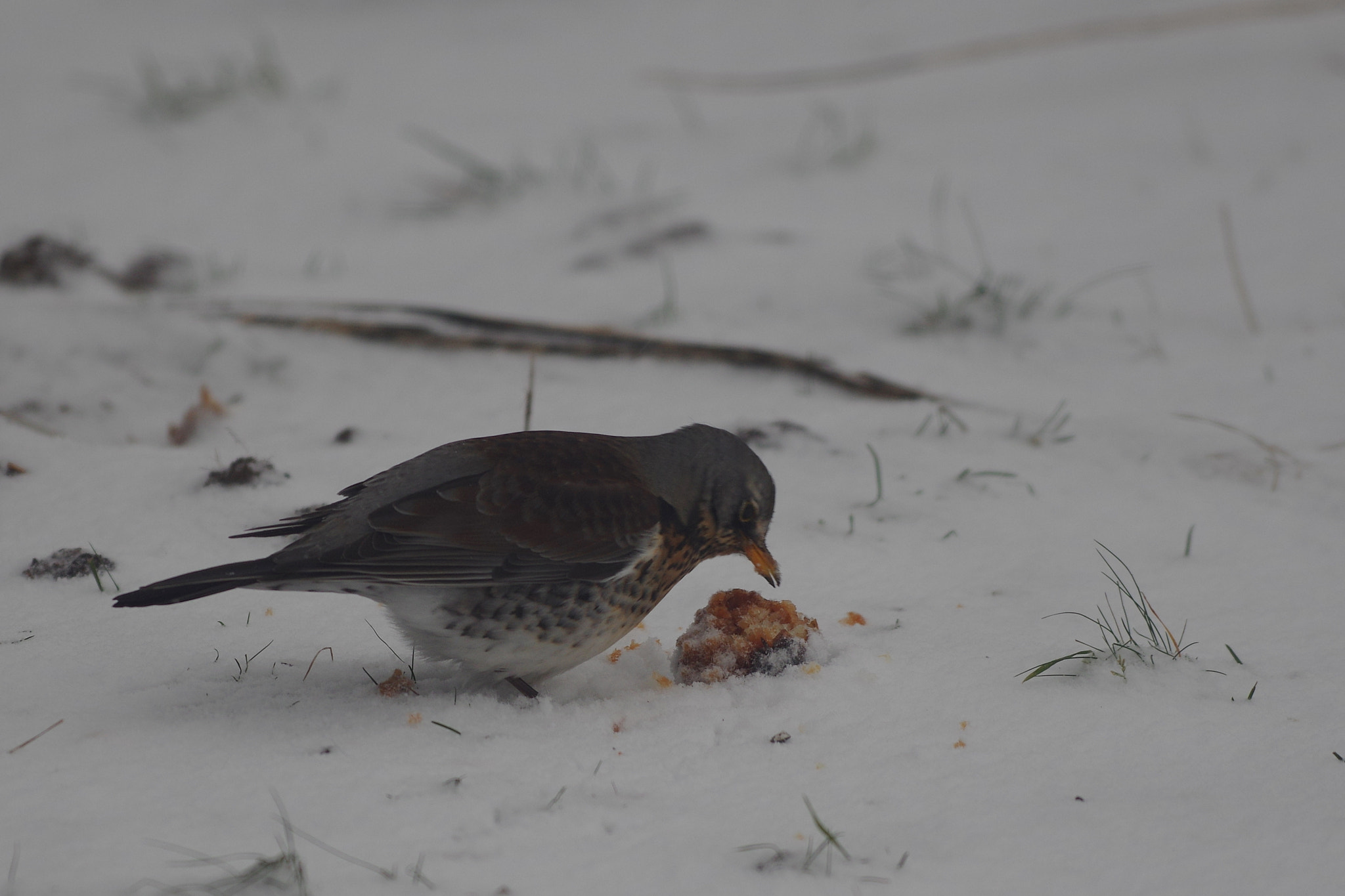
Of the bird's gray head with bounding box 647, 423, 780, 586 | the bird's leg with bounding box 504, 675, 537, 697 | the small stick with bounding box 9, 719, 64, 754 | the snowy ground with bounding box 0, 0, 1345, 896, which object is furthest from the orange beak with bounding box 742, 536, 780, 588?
the small stick with bounding box 9, 719, 64, 754

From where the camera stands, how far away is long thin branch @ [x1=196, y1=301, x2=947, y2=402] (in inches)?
188

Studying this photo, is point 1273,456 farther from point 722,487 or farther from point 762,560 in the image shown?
point 722,487

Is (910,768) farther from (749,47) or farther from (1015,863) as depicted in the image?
(749,47)

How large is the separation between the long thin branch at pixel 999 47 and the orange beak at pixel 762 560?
5686 millimetres

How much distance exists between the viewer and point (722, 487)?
9.64 feet

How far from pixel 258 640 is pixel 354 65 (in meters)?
7.24

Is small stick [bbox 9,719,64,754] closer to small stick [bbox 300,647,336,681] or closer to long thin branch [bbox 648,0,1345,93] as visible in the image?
small stick [bbox 300,647,336,681]

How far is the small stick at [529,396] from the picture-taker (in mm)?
3627

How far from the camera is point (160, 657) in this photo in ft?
9.30

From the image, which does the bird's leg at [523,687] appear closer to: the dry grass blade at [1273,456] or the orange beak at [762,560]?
the orange beak at [762,560]

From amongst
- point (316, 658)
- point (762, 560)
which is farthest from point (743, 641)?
point (316, 658)

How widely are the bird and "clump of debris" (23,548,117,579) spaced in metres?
0.75

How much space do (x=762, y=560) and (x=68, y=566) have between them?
2025 mm

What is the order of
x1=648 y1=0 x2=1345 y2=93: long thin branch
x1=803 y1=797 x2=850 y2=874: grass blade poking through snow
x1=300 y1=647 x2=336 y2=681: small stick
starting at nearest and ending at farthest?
x1=803 y1=797 x2=850 y2=874: grass blade poking through snow
x1=300 y1=647 x2=336 y2=681: small stick
x1=648 y1=0 x2=1345 y2=93: long thin branch
